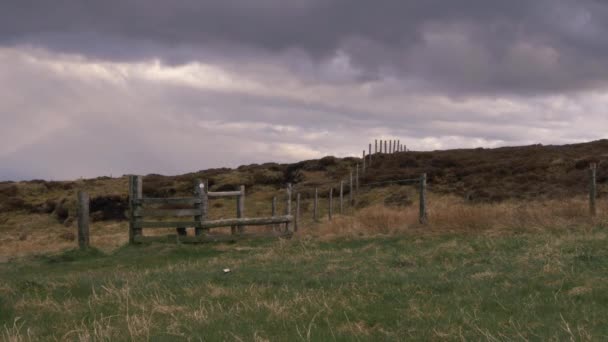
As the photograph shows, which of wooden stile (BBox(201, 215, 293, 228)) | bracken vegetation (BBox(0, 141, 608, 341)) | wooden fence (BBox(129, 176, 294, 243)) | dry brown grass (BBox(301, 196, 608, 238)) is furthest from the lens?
wooden stile (BBox(201, 215, 293, 228))

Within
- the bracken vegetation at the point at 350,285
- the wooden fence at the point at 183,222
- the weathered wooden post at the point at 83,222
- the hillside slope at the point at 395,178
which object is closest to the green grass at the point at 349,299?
the bracken vegetation at the point at 350,285

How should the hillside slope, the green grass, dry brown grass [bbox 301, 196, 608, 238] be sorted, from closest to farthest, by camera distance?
the green grass < dry brown grass [bbox 301, 196, 608, 238] < the hillside slope

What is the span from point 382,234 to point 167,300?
8.89 meters

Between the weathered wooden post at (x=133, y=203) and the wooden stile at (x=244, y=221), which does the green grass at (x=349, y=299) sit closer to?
the wooden stile at (x=244, y=221)

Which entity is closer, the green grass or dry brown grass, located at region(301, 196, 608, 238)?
the green grass

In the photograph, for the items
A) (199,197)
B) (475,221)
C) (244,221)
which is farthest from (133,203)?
(475,221)

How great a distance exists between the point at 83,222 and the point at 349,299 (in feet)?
34.6

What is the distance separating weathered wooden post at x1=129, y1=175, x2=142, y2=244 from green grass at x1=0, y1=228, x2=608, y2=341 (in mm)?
5396

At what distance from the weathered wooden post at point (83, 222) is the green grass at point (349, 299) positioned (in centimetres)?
508

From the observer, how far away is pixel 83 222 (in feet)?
52.0

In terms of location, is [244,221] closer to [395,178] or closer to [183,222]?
[183,222]

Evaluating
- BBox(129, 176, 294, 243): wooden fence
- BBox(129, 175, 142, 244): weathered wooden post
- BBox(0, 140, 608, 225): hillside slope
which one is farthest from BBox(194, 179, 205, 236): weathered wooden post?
BBox(0, 140, 608, 225): hillside slope

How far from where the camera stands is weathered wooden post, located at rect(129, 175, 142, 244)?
16609 millimetres

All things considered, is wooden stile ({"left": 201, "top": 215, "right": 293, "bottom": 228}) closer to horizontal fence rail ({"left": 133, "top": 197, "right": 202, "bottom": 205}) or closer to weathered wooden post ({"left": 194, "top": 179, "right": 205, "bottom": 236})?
weathered wooden post ({"left": 194, "top": 179, "right": 205, "bottom": 236})
